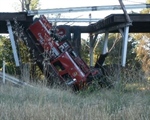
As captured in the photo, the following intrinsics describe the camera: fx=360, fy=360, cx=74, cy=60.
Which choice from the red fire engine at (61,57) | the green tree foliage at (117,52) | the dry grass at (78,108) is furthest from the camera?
the red fire engine at (61,57)

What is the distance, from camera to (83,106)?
5535 mm

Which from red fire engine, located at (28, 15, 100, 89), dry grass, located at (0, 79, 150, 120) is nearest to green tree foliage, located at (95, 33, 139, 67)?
red fire engine, located at (28, 15, 100, 89)

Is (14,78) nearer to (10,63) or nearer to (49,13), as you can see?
(10,63)

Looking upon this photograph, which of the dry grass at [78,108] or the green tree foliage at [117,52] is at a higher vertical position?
the dry grass at [78,108]

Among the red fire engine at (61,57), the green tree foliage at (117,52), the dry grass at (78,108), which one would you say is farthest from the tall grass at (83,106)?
the red fire engine at (61,57)

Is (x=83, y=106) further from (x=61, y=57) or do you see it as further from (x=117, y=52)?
(x=117, y=52)

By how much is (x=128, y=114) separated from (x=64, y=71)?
629cm

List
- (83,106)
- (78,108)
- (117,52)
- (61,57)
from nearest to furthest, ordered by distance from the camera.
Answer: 1. (78,108)
2. (83,106)
3. (61,57)
4. (117,52)

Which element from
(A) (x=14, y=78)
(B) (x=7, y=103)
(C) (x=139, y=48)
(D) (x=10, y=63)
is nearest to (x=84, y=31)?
(D) (x=10, y=63)

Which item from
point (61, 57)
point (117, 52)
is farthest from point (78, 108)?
point (117, 52)

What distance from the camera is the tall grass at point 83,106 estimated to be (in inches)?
188

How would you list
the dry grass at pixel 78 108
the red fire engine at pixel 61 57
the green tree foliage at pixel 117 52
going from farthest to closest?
the red fire engine at pixel 61 57 < the green tree foliage at pixel 117 52 < the dry grass at pixel 78 108

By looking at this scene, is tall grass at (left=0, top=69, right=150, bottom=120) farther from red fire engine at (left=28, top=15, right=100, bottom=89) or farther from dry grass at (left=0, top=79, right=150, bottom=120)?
red fire engine at (left=28, top=15, right=100, bottom=89)

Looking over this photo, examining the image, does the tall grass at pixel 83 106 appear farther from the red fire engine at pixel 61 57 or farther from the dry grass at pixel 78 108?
the red fire engine at pixel 61 57
